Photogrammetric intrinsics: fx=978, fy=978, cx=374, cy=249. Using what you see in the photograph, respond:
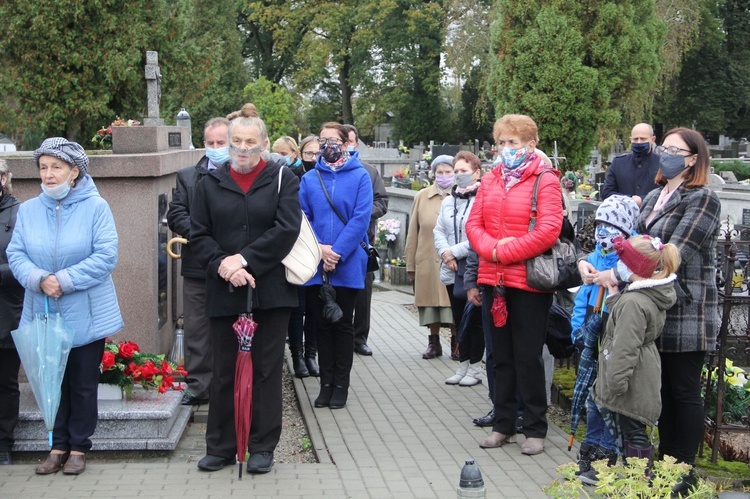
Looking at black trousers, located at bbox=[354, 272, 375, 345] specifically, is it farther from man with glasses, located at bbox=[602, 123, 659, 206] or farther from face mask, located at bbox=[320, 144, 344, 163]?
man with glasses, located at bbox=[602, 123, 659, 206]

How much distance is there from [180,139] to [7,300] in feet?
13.6

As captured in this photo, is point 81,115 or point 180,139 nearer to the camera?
point 180,139

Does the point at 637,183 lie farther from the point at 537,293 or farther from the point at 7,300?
the point at 7,300

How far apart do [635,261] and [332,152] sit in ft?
9.38

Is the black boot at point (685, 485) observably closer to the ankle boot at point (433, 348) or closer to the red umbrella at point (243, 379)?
the red umbrella at point (243, 379)

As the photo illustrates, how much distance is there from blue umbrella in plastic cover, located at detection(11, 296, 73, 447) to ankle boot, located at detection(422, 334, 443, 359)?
4.64m

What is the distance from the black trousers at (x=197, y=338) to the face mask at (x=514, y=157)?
8.00ft

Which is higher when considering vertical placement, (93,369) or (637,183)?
(637,183)

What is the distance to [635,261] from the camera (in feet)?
16.9

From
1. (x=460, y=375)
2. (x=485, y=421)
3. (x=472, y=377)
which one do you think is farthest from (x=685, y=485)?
(x=460, y=375)

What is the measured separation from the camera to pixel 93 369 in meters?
5.69

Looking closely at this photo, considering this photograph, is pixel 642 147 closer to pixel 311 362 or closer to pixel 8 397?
pixel 311 362

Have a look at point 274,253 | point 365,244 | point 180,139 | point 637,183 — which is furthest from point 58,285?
point 637,183

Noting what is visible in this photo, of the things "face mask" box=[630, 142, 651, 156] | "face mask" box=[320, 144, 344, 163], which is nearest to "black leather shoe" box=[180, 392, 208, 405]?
"face mask" box=[320, 144, 344, 163]
